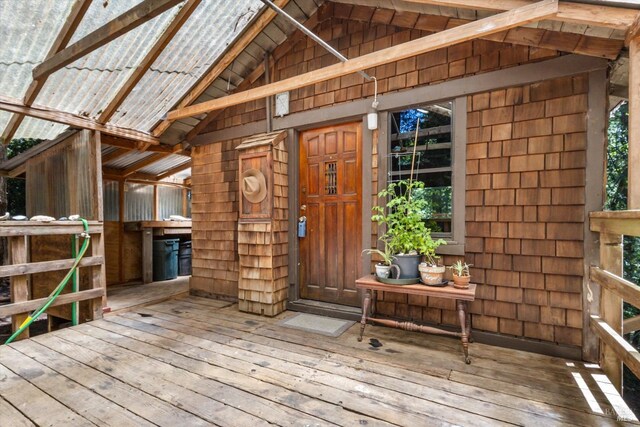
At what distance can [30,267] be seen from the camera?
9.97 feet

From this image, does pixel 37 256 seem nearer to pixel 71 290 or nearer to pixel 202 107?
pixel 71 290

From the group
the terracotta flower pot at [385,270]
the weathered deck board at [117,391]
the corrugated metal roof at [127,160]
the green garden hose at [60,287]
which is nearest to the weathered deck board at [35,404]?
the weathered deck board at [117,391]

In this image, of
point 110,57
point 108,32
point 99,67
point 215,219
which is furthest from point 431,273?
point 99,67

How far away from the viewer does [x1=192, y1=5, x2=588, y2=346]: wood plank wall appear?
2.49m

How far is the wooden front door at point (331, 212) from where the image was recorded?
140 inches

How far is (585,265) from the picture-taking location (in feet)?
8.00

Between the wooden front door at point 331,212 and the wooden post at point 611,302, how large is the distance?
6.81 ft

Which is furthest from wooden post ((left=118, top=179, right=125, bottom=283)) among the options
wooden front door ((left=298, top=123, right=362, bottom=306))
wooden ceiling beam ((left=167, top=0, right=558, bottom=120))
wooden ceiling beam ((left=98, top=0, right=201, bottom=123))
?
wooden ceiling beam ((left=167, top=0, right=558, bottom=120))

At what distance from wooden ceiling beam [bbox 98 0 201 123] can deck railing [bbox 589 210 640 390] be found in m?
3.70

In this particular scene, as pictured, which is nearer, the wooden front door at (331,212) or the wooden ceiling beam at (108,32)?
the wooden ceiling beam at (108,32)

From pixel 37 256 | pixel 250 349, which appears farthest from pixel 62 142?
pixel 250 349

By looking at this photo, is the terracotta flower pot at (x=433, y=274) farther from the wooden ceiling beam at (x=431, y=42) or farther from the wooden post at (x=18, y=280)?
the wooden post at (x=18, y=280)

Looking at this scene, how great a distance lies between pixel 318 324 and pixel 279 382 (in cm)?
121

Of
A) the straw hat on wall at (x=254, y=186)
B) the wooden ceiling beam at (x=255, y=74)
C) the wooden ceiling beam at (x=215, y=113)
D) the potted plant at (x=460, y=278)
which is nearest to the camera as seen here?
the potted plant at (x=460, y=278)
